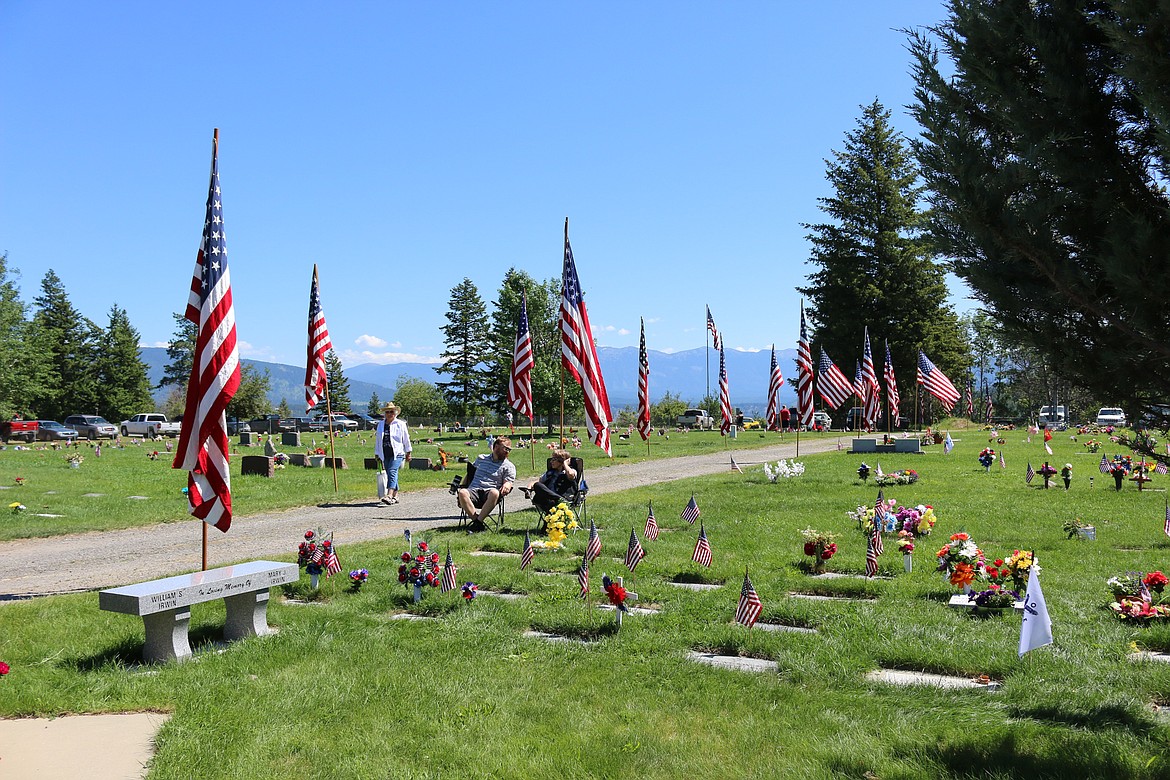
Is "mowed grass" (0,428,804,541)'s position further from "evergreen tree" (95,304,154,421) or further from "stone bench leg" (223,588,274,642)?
"evergreen tree" (95,304,154,421)

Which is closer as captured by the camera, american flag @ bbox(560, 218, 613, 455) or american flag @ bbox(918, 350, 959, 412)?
american flag @ bbox(560, 218, 613, 455)

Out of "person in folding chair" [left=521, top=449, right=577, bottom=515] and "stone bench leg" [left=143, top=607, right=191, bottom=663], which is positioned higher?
"person in folding chair" [left=521, top=449, right=577, bottom=515]

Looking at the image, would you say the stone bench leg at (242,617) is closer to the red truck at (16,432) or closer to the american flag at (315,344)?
the american flag at (315,344)

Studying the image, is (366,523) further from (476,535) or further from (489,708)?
(489,708)

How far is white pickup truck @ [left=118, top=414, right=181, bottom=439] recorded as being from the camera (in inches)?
2209

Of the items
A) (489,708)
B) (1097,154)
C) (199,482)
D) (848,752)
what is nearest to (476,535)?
(199,482)

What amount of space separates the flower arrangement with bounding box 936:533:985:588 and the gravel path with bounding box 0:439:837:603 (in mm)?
7572

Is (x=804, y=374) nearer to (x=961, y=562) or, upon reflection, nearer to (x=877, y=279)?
(x=961, y=562)

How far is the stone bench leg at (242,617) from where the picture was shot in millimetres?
6699

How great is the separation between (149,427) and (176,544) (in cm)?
5055

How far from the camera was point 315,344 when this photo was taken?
53.9 ft

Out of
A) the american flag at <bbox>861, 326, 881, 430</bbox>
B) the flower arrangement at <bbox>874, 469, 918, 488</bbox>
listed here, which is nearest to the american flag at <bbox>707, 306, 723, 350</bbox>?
the american flag at <bbox>861, 326, 881, 430</bbox>

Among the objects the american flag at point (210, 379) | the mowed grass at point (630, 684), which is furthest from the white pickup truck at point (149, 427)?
the mowed grass at point (630, 684)

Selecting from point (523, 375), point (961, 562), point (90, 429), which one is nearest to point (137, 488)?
point (523, 375)
